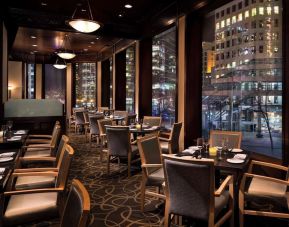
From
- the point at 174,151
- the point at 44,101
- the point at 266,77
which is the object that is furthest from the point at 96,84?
the point at 266,77

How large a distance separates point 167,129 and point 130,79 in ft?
11.1

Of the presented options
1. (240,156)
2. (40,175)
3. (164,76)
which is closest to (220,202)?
(240,156)

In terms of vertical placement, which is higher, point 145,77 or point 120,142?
point 145,77

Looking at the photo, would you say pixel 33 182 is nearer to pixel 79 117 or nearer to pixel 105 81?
pixel 79 117

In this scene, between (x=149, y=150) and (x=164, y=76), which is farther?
(x=164, y=76)

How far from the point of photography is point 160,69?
7.26 metres

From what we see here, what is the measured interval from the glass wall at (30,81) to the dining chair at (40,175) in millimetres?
11664

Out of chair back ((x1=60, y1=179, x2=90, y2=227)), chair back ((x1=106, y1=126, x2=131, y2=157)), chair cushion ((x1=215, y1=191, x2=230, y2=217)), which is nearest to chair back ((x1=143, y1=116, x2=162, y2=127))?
chair back ((x1=106, y1=126, x2=131, y2=157))

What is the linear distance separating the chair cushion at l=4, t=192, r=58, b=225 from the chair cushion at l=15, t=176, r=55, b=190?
322 millimetres

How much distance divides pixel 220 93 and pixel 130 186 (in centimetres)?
239

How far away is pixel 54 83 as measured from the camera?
13.6 m

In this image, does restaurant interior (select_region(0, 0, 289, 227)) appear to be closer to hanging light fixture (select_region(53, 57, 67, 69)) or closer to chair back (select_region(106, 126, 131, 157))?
chair back (select_region(106, 126, 131, 157))

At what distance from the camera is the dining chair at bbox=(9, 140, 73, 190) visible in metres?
2.29

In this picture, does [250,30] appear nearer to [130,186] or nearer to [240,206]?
[240,206]
